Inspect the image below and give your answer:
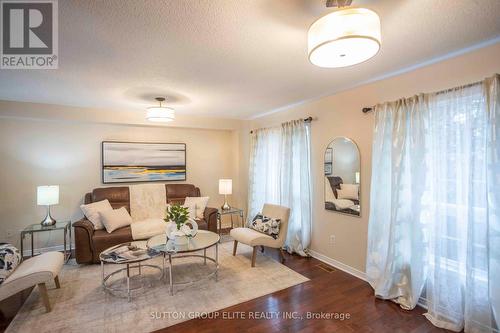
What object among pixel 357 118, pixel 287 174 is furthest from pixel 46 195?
pixel 357 118

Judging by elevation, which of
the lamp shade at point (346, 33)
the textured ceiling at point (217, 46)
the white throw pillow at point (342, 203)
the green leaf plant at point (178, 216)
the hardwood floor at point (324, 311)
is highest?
the textured ceiling at point (217, 46)

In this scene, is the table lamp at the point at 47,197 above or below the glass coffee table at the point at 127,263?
above

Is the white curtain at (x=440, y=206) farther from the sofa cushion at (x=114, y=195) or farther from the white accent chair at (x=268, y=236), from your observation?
the sofa cushion at (x=114, y=195)

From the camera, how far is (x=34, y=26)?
68.2 inches

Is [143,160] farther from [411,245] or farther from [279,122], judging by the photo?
[411,245]

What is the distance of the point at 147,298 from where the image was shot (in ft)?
8.57

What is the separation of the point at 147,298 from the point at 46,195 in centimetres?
230

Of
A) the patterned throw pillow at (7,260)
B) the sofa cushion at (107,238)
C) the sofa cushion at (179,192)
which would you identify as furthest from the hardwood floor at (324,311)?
the sofa cushion at (179,192)

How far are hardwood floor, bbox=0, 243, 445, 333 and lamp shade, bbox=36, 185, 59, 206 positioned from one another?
128cm

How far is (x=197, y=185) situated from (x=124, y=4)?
4062 mm

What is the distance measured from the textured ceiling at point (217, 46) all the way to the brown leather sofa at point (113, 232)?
1647mm

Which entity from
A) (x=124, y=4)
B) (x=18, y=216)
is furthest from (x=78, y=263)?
(x=124, y=4)

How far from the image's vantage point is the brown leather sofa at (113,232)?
11.3ft

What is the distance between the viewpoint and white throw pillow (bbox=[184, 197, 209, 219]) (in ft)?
14.5
